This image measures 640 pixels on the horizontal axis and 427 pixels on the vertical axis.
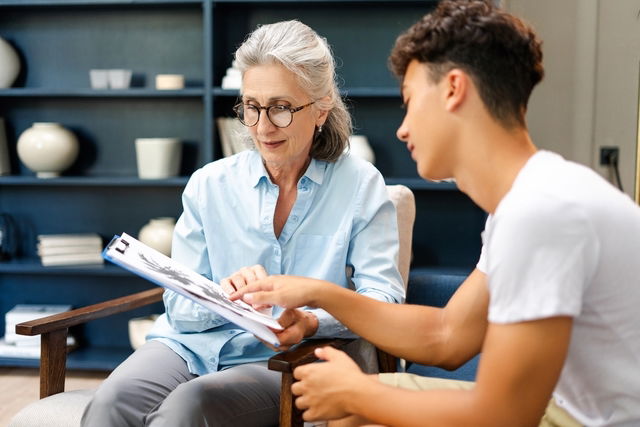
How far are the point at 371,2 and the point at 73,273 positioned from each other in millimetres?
1837

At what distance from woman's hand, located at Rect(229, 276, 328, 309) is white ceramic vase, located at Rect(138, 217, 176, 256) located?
200cm

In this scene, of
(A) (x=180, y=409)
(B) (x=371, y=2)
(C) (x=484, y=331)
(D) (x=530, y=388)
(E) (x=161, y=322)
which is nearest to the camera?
(D) (x=530, y=388)

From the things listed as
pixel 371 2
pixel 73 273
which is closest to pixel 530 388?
pixel 371 2

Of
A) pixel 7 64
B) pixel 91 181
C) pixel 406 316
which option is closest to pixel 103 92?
pixel 91 181

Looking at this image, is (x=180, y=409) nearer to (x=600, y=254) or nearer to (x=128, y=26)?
(x=600, y=254)

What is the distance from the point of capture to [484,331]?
1420 millimetres

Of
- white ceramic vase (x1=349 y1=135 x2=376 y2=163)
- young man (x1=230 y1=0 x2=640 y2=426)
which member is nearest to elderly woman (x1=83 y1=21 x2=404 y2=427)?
young man (x1=230 y1=0 x2=640 y2=426)

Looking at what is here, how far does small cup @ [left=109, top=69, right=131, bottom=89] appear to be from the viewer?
3.59m

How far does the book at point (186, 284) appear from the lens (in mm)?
1348

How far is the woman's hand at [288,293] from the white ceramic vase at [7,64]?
259cm

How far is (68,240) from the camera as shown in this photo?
3.65 metres

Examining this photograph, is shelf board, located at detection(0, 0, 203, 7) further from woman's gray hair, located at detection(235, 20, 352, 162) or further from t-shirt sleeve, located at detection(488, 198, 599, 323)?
t-shirt sleeve, located at detection(488, 198, 599, 323)

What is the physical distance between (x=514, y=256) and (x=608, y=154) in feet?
9.84

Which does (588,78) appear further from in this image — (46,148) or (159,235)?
(46,148)
